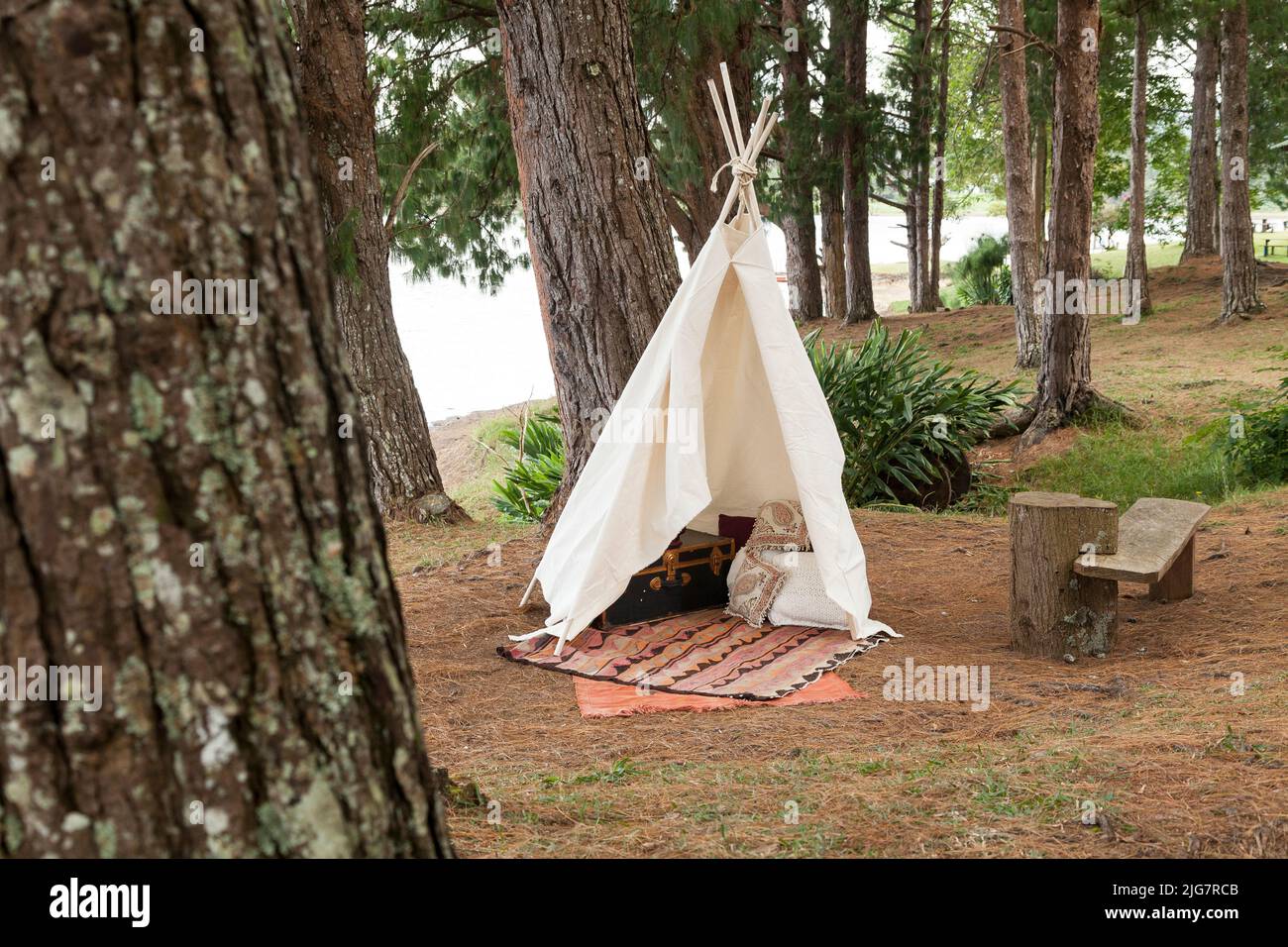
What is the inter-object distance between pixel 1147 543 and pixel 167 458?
4193 mm

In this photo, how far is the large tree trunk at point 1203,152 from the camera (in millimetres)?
16266

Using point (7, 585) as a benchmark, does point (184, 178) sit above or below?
above

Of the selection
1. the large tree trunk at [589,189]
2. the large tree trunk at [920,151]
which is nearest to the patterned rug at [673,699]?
the large tree trunk at [589,189]

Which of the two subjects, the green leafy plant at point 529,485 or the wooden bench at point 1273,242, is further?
the wooden bench at point 1273,242

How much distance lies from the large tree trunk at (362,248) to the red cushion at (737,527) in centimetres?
274

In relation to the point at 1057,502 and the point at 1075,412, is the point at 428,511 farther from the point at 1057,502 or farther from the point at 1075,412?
the point at 1075,412

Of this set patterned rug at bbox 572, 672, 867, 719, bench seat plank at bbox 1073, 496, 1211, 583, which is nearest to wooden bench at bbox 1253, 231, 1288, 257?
bench seat plank at bbox 1073, 496, 1211, 583

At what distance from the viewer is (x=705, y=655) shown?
4.67m

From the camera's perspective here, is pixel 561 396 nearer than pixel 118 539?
No

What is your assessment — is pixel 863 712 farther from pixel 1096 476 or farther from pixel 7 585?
pixel 1096 476

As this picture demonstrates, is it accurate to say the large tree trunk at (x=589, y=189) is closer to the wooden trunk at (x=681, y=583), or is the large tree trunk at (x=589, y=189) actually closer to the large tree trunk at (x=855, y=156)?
the wooden trunk at (x=681, y=583)
